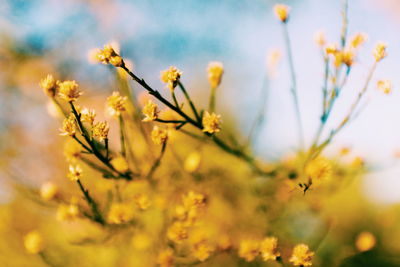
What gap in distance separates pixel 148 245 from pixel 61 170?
5.25 feet

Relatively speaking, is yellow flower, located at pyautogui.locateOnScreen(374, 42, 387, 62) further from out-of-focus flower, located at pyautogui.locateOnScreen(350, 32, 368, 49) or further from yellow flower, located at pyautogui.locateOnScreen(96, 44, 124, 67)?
yellow flower, located at pyautogui.locateOnScreen(96, 44, 124, 67)

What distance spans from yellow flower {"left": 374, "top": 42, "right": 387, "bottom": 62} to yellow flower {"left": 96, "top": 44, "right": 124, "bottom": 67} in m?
0.66

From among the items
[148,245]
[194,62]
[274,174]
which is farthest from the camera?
[194,62]

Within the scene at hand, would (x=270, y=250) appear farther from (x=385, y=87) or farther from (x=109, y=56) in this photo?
(x=109, y=56)

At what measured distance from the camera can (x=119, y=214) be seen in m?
1.16

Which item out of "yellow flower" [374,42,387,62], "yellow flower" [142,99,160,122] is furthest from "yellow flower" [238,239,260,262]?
"yellow flower" [374,42,387,62]

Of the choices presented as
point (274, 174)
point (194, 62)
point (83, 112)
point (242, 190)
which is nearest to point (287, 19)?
point (274, 174)

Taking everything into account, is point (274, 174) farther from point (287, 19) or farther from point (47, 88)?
point (47, 88)

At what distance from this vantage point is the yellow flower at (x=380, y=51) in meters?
0.96

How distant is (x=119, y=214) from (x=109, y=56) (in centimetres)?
54

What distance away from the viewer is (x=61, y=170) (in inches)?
110

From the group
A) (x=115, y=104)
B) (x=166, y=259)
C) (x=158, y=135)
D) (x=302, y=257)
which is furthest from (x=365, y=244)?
(x=115, y=104)

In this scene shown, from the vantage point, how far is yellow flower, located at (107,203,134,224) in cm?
116

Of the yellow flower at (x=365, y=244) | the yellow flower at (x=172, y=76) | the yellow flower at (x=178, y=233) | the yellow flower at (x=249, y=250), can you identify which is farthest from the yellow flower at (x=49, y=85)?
the yellow flower at (x=365, y=244)
